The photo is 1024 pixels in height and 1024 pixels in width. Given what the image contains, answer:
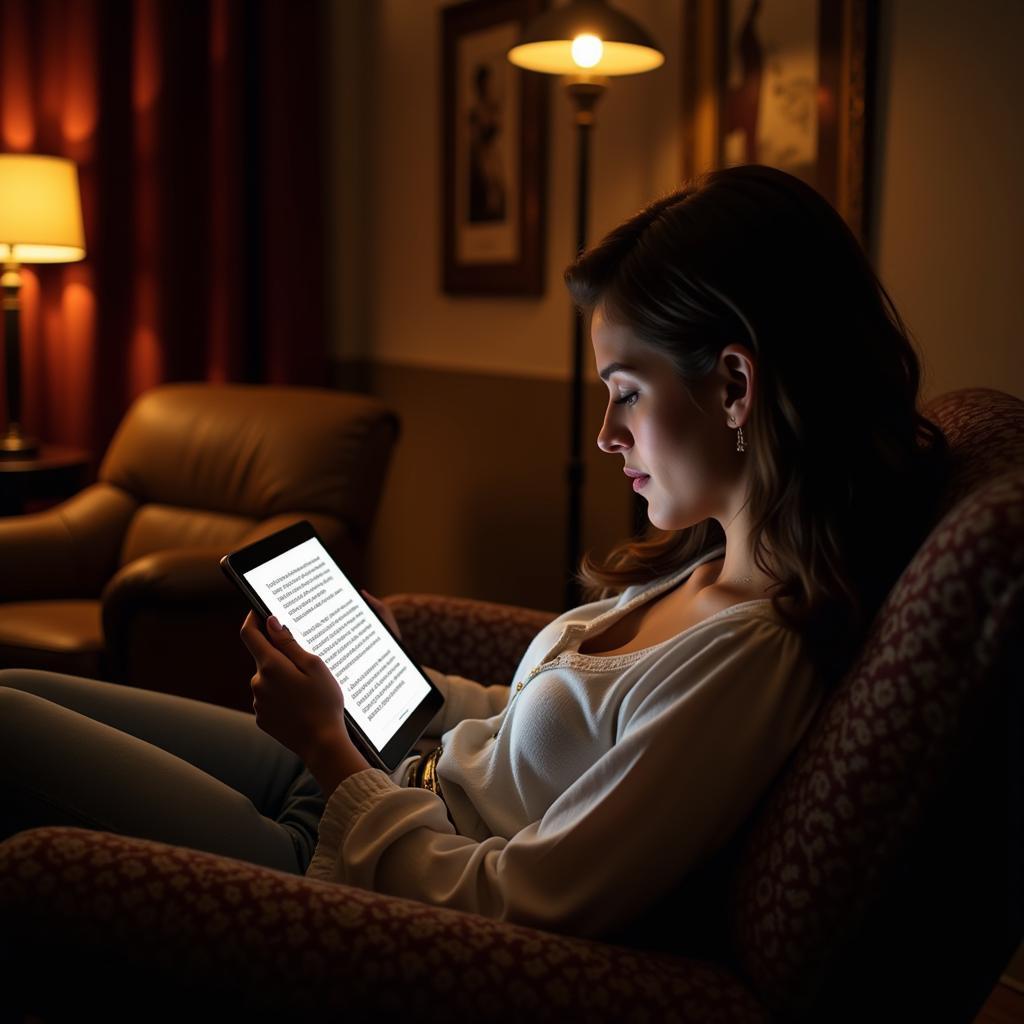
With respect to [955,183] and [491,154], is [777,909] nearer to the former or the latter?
[955,183]

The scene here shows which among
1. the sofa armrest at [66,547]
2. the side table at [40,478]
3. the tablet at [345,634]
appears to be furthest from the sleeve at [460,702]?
the side table at [40,478]

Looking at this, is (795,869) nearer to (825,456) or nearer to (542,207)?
(825,456)

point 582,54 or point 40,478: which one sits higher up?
point 582,54

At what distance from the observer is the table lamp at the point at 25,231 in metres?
2.90

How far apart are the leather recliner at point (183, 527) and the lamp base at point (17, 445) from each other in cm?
18

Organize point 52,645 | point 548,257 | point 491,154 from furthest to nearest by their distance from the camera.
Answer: point 491,154
point 548,257
point 52,645

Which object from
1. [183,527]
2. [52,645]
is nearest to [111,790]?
[52,645]

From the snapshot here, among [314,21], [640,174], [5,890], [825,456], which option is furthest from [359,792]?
[314,21]

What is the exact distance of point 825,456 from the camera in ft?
3.37

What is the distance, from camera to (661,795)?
36.4 inches

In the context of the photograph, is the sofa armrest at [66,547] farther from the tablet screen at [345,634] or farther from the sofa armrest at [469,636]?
the tablet screen at [345,634]

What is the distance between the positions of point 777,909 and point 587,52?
1691mm

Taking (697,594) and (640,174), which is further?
(640,174)

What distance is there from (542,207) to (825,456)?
6.45ft
